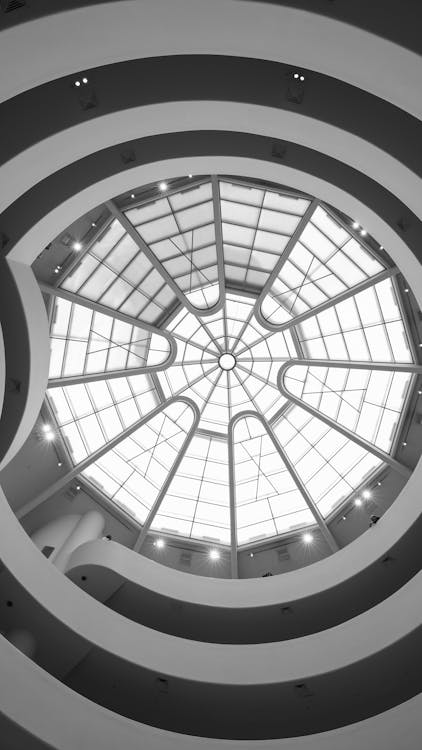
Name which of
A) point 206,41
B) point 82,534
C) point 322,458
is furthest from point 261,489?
point 206,41

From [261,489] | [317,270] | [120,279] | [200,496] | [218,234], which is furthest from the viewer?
[200,496]

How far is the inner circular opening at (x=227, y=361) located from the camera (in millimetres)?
20309

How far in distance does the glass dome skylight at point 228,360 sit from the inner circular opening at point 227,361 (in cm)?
12

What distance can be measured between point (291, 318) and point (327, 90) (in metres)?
9.78

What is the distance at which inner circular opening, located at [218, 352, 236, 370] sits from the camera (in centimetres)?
2031

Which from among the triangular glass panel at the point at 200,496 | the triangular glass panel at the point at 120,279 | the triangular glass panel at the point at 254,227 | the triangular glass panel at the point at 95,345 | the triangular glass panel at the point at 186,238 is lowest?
the triangular glass panel at the point at 200,496

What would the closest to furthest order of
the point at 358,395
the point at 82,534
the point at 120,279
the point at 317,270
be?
the point at 120,279
the point at 317,270
the point at 82,534
the point at 358,395

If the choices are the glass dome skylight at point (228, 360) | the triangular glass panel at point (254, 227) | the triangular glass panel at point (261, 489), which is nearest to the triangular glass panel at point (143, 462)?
the glass dome skylight at point (228, 360)

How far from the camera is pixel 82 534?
18.3 m

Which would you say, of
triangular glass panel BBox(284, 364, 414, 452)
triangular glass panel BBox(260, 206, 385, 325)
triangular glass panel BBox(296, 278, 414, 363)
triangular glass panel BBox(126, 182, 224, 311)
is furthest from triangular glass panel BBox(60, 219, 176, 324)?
triangular glass panel BBox(284, 364, 414, 452)

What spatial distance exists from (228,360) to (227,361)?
2.4 inches

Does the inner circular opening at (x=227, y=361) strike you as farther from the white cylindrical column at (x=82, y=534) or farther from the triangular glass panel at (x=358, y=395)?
the white cylindrical column at (x=82, y=534)

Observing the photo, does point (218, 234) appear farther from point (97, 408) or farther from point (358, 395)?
point (97, 408)

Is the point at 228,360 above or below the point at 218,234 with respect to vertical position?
below
